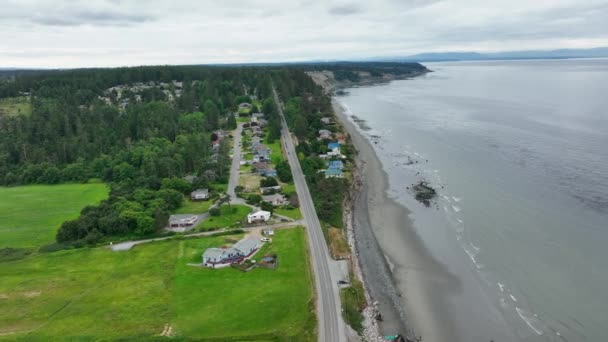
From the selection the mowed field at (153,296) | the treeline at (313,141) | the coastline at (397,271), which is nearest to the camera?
the mowed field at (153,296)

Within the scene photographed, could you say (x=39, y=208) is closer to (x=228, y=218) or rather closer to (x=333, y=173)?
Result: (x=228, y=218)

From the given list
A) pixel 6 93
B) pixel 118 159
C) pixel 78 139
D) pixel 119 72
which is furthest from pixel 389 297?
pixel 119 72

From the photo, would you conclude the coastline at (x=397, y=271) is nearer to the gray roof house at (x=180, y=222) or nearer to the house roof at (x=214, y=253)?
the house roof at (x=214, y=253)

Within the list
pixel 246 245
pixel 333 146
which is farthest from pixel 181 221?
pixel 333 146

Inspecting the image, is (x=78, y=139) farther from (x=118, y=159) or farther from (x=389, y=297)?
(x=389, y=297)

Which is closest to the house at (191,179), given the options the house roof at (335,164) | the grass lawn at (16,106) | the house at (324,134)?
the house roof at (335,164)

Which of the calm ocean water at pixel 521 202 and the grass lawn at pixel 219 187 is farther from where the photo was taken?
the grass lawn at pixel 219 187

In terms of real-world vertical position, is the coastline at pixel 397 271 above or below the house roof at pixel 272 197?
below
